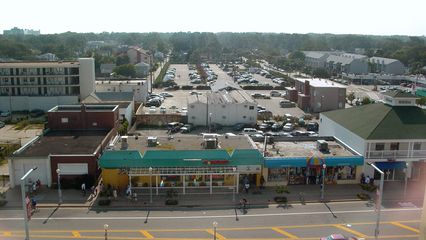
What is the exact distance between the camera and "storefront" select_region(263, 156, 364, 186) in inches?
1086

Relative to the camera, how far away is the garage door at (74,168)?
2709 cm

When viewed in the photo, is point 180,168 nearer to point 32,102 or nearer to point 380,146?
point 380,146

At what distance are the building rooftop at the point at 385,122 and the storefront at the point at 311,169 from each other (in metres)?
2.39

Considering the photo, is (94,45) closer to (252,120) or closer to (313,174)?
(252,120)

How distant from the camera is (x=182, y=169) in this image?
26688 millimetres

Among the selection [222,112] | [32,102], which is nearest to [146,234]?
[222,112]

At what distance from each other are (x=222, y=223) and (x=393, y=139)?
45.8 ft

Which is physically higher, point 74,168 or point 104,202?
point 74,168

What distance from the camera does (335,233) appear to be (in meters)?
21.5

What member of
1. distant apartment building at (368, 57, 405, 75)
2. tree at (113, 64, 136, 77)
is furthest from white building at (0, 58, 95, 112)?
distant apartment building at (368, 57, 405, 75)

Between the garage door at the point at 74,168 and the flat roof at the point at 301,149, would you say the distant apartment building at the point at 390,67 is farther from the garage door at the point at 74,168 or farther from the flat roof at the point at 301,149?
the garage door at the point at 74,168

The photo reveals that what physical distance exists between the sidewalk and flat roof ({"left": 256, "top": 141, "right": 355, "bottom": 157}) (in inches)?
105

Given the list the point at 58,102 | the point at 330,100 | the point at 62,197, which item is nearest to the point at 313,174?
the point at 62,197

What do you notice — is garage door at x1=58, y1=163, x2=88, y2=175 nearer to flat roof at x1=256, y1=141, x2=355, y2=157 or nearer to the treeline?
flat roof at x1=256, y1=141, x2=355, y2=157
